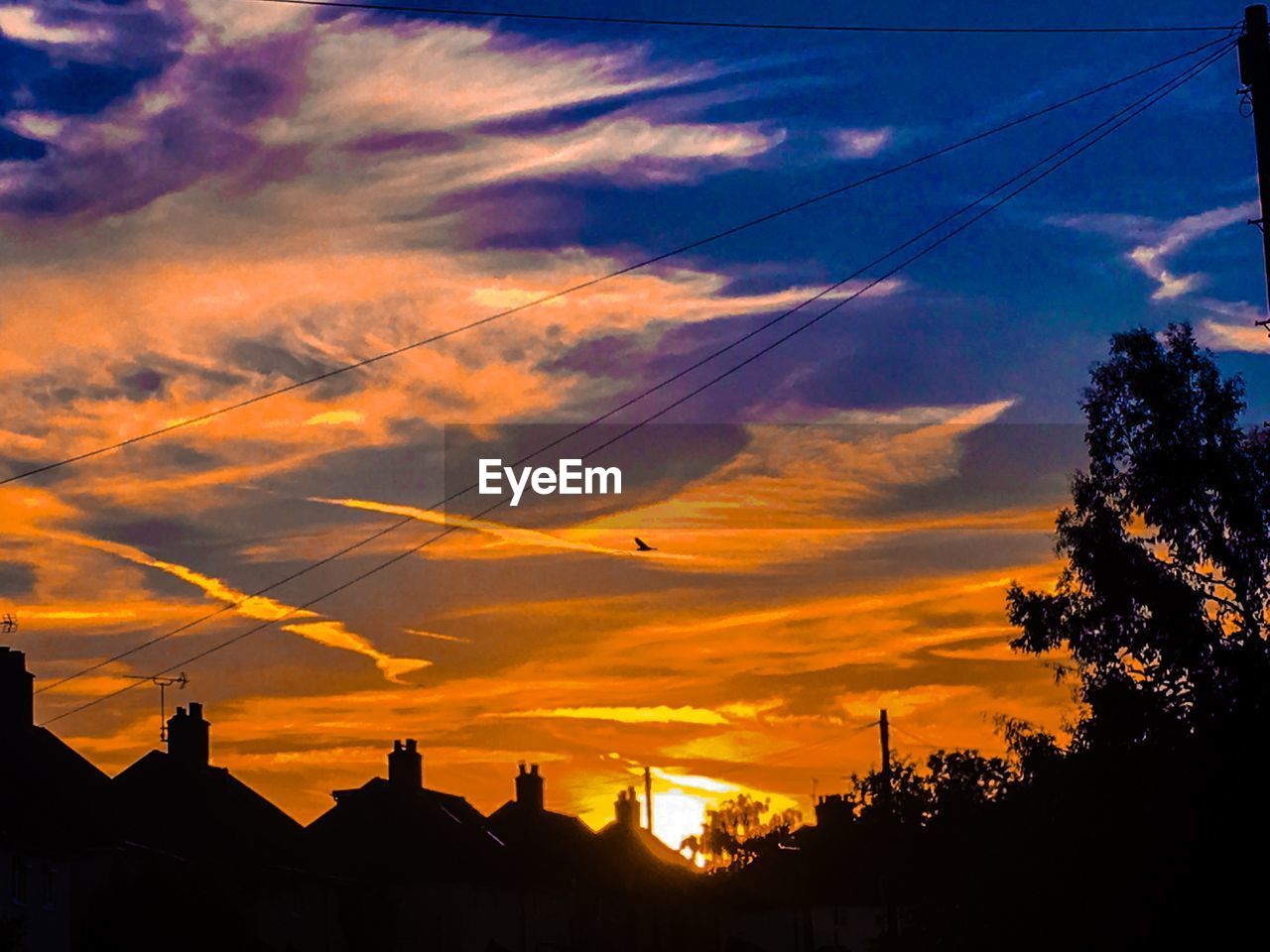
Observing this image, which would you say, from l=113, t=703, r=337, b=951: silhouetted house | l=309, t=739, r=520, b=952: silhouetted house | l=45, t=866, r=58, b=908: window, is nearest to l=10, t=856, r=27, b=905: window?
l=45, t=866, r=58, b=908: window

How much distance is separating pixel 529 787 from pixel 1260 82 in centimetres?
7698

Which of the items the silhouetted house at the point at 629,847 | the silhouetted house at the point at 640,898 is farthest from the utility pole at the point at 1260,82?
the silhouetted house at the point at 629,847

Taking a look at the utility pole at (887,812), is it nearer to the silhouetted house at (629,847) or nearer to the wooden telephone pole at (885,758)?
the wooden telephone pole at (885,758)

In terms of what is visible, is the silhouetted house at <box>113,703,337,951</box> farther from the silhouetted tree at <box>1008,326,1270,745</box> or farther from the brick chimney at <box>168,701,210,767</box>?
the silhouetted tree at <box>1008,326,1270,745</box>

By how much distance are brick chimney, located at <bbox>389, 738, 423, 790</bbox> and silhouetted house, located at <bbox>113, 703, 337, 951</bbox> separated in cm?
469

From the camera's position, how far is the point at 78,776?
5841 centimetres

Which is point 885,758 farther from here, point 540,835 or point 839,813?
point 540,835

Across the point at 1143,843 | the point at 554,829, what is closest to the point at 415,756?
the point at 554,829

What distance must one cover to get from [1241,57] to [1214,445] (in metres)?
21.0

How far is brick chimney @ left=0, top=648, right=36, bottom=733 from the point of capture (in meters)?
58.3

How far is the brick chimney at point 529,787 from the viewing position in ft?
310

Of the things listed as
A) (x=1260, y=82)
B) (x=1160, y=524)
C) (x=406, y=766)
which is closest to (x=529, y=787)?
(x=406, y=766)

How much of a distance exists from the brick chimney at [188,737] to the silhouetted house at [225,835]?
38 mm

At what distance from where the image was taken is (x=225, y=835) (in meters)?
67.2
